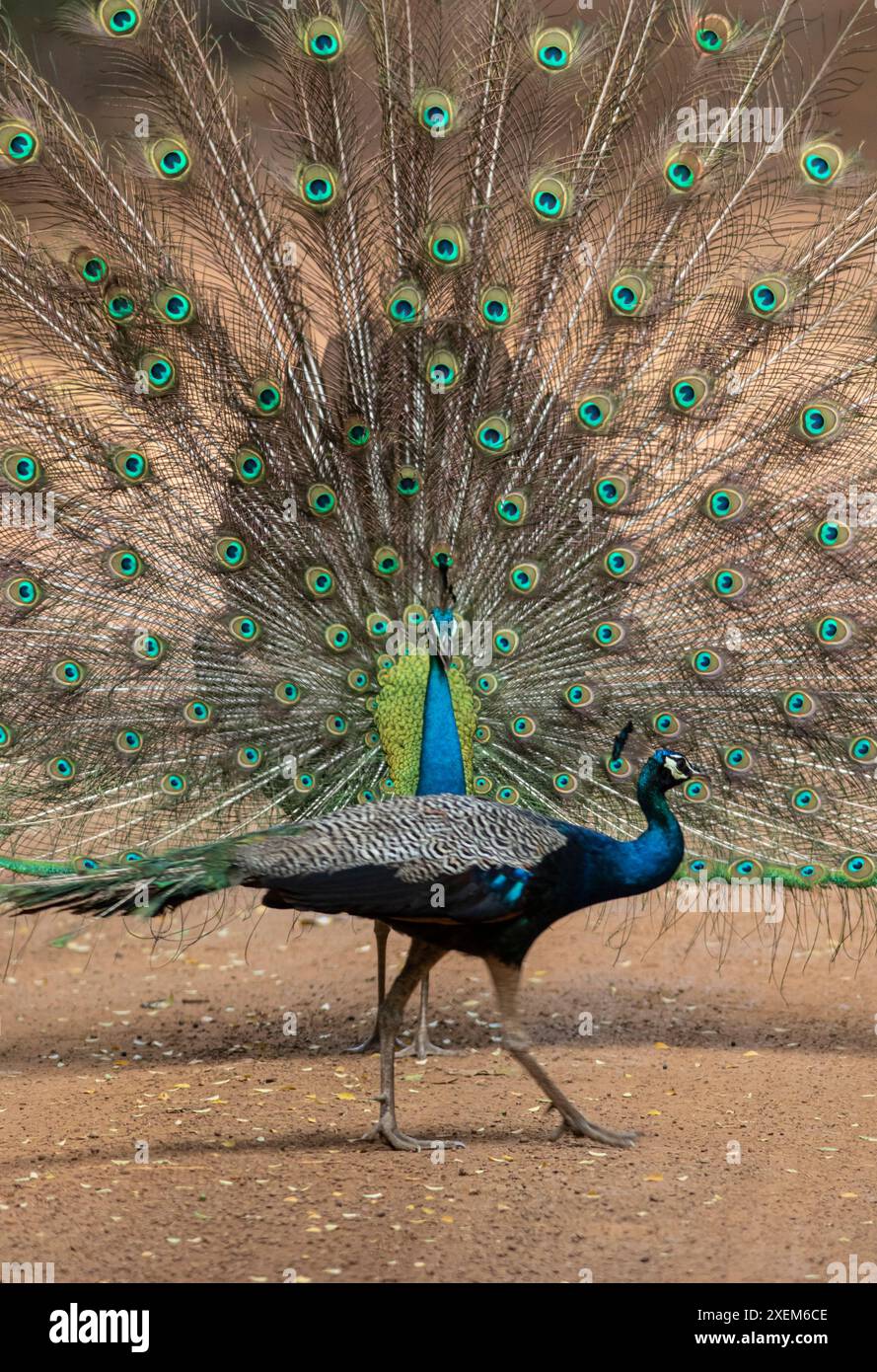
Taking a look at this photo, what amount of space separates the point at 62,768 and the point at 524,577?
5.72 feet

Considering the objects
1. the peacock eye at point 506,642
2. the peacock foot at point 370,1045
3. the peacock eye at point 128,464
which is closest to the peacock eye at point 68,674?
the peacock eye at point 128,464

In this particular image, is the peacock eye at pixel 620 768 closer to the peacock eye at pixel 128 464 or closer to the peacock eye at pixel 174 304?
the peacock eye at pixel 128 464

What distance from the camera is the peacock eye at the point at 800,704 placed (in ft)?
17.0

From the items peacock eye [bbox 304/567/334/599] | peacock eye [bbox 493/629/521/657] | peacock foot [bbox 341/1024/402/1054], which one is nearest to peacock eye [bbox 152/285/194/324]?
peacock eye [bbox 304/567/334/599]

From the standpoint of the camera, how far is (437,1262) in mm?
3492

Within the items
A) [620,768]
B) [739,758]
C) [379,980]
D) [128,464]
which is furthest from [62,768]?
[739,758]

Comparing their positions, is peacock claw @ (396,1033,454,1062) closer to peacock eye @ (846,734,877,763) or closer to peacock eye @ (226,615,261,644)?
peacock eye @ (226,615,261,644)

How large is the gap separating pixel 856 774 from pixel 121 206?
319cm

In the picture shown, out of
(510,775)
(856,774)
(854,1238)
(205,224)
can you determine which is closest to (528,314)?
(205,224)

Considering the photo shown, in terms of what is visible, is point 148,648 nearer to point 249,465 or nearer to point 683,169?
point 249,465

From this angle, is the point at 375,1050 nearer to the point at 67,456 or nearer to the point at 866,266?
the point at 67,456

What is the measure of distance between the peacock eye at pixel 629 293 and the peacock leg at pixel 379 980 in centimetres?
223

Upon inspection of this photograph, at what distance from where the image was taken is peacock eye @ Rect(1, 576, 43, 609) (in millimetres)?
5184

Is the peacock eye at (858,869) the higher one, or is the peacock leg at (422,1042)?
the peacock eye at (858,869)
